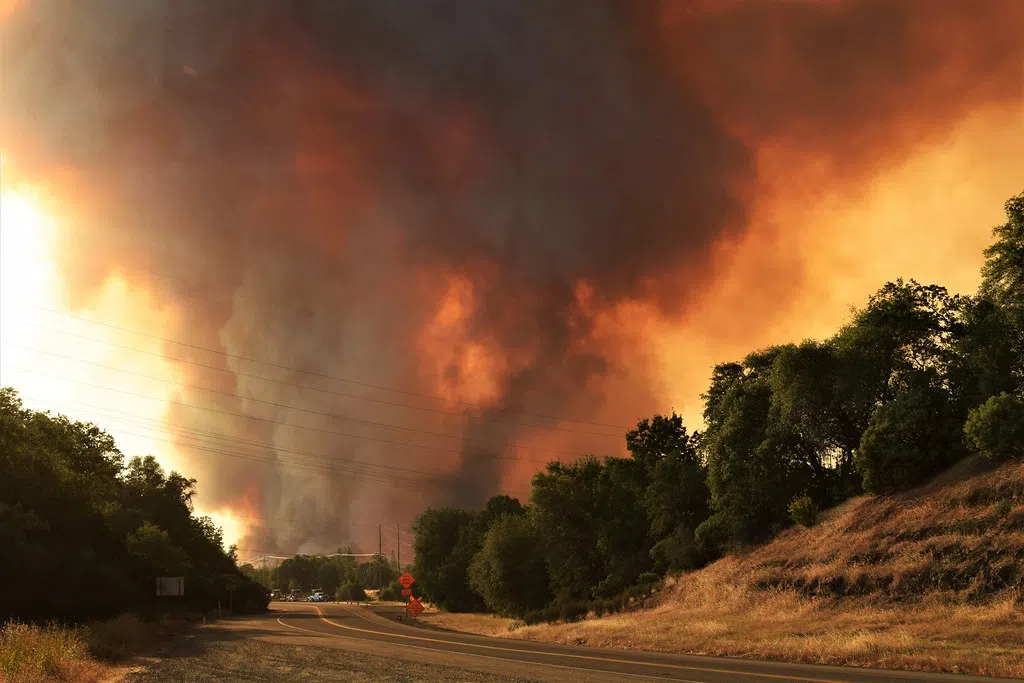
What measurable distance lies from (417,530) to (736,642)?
94574 mm

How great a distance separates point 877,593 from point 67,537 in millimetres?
53397

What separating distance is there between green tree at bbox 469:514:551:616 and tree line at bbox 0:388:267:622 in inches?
1268

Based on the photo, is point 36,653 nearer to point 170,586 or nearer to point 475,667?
point 475,667

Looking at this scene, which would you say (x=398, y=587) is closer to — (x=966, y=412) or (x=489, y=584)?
(x=489, y=584)

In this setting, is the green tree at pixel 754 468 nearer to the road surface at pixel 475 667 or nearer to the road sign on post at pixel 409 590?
the road sign on post at pixel 409 590

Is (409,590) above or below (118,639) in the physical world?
above

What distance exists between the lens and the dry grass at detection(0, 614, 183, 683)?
21.3 m

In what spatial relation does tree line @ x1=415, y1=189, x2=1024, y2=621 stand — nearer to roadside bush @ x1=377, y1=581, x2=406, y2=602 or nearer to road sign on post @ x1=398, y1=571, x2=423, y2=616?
road sign on post @ x1=398, y1=571, x2=423, y2=616

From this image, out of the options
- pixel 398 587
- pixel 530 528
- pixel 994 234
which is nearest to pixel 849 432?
pixel 994 234

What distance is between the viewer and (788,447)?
192 ft

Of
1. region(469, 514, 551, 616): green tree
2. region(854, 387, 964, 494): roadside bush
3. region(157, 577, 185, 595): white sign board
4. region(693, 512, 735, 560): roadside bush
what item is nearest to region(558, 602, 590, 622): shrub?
region(693, 512, 735, 560): roadside bush

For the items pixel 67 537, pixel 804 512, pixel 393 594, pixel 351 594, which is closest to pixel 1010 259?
pixel 804 512

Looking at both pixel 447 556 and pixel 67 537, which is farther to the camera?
pixel 447 556

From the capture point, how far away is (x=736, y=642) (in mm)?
30469
